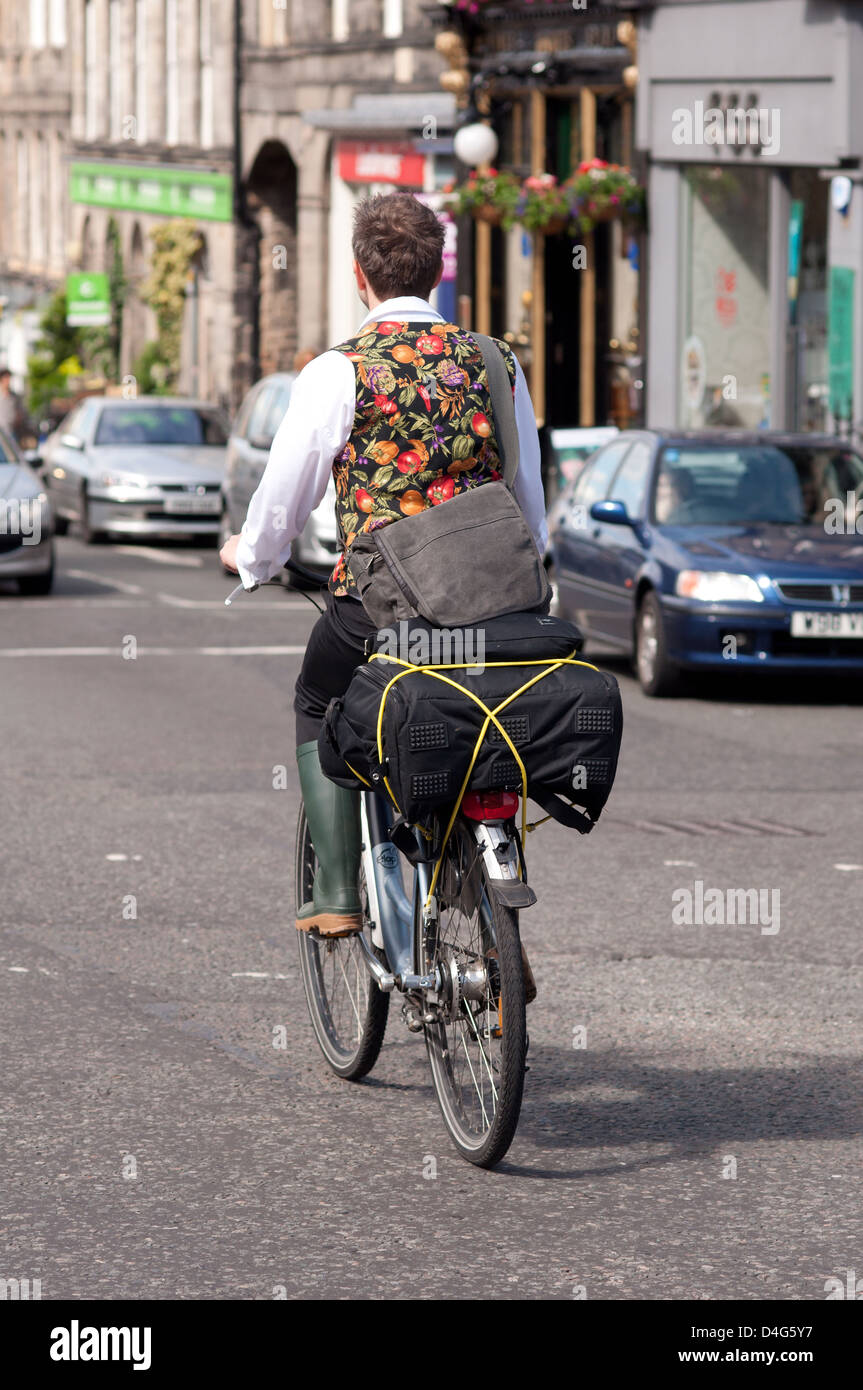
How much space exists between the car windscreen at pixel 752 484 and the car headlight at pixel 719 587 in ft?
2.87

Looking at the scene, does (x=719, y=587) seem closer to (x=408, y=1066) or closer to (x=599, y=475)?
(x=599, y=475)

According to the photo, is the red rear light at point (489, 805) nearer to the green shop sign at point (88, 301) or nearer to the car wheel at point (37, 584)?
the car wheel at point (37, 584)

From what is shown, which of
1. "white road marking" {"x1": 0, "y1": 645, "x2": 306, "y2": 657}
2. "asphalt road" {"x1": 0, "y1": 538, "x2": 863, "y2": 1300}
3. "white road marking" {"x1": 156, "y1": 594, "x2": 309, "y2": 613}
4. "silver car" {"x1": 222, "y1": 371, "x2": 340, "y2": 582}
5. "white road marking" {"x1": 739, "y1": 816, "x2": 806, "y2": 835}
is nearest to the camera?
"asphalt road" {"x1": 0, "y1": 538, "x2": 863, "y2": 1300}

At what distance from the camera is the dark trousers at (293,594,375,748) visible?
18.0ft

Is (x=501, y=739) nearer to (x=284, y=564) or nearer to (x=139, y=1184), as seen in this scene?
(x=284, y=564)

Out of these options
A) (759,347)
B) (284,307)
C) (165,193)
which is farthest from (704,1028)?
(165,193)

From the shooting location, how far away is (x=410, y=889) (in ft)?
19.1

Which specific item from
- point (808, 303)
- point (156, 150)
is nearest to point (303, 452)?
point (808, 303)

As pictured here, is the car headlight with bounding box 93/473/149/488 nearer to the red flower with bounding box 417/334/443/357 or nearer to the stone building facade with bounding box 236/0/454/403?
the stone building facade with bounding box 236/0/454/403

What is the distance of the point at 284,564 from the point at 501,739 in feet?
2.54

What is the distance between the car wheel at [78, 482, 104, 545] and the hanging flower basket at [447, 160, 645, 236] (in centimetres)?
674

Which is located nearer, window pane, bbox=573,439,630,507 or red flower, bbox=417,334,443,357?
red flower, bbox=417,334,443,357

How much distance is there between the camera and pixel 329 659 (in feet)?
18.4

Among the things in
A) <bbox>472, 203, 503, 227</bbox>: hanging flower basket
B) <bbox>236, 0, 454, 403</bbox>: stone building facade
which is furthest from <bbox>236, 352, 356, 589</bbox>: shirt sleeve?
<bbox>236, 0, 454, 403</bbox>: stone building facade
